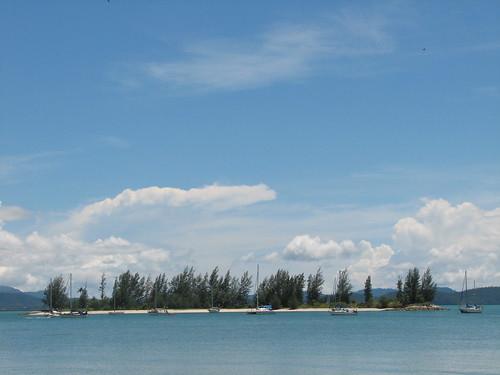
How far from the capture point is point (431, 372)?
197ft

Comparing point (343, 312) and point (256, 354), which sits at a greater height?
point (343, 312)

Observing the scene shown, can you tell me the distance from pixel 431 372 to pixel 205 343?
3935cm

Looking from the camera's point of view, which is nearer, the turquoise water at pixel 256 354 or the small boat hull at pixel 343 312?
the turquoise water at pixel 256 354

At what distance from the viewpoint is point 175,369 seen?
63.7m

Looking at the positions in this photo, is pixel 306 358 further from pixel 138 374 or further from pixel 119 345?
pixel 119 345

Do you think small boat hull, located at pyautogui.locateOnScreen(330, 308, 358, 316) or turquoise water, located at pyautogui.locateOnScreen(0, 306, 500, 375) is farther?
small boat hull, located at pyautogui.locateOnScreen(330, 308, 358, 316)

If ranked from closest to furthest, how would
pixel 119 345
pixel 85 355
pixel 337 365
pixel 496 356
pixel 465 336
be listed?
pixel 337 365 → pixel 496 356 → pixel 85 355 → pixel 119 345 → pixel 465 336

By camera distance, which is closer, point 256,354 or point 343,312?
point 256,354

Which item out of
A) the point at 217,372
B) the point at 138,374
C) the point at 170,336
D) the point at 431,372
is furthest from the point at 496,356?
the point at 170,336

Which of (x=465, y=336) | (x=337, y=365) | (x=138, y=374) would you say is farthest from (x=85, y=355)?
(x=465, y=336)

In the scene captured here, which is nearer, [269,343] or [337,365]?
[337,365]

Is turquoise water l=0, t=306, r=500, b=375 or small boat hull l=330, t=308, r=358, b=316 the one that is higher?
small boat hull l=330, t=308, r=358, b=316

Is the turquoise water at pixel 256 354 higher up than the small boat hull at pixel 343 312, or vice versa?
the small boat hull at pixel 343 312

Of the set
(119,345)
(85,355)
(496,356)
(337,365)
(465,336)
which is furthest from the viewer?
(465,336)
